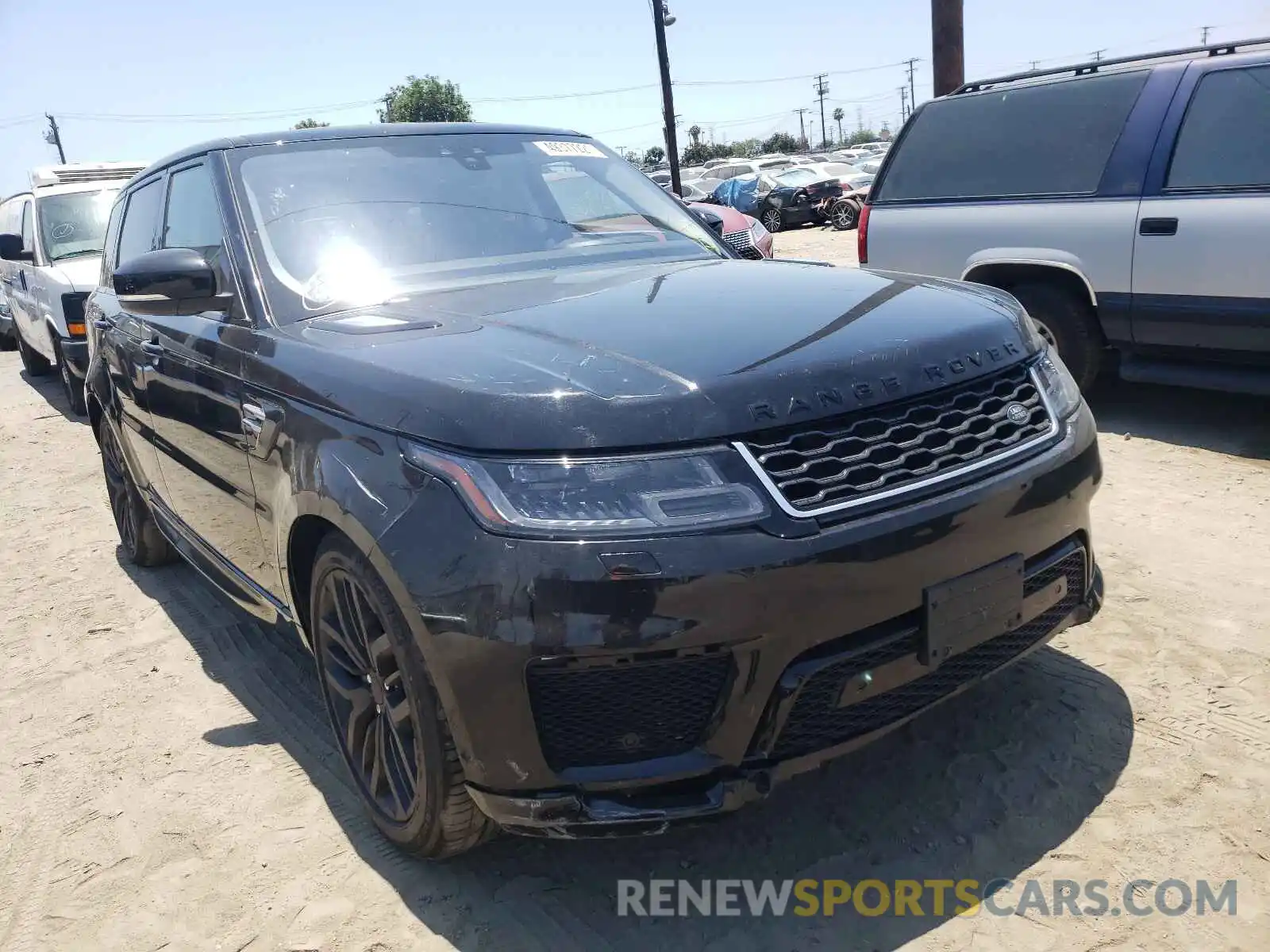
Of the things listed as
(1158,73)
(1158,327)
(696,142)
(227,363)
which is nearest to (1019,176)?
(1158,73)

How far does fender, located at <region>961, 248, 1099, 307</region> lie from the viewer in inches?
216

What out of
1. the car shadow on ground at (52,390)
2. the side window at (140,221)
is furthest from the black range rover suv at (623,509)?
the car shadow on ground at (52,390)

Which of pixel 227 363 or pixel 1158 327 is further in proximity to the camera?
pixel 1158 327

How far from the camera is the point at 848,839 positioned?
7.95ft

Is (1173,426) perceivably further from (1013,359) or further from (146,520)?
(146,520)

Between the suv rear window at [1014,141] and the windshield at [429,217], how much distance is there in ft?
9.21

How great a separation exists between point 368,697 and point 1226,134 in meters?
4.87

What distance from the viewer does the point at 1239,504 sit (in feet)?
14.2

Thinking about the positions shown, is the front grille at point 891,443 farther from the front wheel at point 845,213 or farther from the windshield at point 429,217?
the front wheel at point 845,213

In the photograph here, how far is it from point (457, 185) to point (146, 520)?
2.54 meters

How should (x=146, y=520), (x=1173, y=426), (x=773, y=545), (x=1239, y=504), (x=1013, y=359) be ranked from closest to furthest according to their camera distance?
(x=773, y=545), (x=1013, y=359), (x=1239, y=504), (x=146, y=520), (x=1173, y=426)

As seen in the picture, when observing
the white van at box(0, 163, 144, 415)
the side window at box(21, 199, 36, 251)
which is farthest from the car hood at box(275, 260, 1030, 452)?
the side window at box(21, 199, 36, 251)

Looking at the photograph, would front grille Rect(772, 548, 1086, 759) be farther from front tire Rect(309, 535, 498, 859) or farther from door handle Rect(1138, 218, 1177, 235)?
door handle Rect(1138, 218, 1177, 235)

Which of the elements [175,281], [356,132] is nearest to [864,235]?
[356,132]
